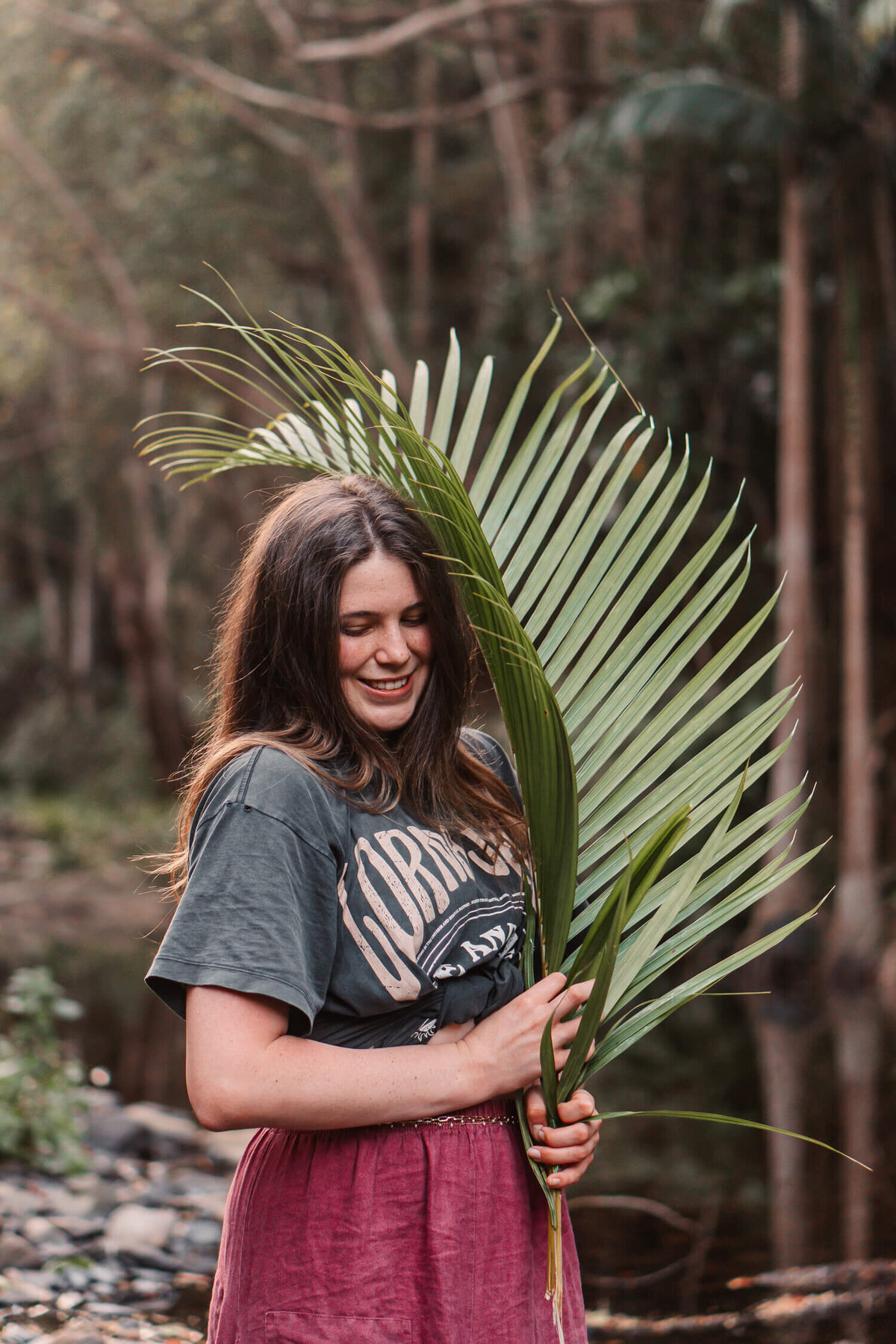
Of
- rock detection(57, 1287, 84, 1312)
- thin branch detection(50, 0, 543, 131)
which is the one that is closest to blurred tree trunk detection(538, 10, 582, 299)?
thin branch detection(50, 0, 543, 131)

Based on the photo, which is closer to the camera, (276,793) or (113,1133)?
(276,793)

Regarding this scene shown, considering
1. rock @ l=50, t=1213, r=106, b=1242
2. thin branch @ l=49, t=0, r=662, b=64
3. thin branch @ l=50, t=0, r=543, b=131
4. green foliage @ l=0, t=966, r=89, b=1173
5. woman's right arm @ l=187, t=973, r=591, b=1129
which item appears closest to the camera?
woman's right arm @ l=187, t=973, r=591, b=1129

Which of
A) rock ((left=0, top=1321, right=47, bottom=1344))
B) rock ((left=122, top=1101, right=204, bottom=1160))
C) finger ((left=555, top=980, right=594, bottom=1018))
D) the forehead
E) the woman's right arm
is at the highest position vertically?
the forehead

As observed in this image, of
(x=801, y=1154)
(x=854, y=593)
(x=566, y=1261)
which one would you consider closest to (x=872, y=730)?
(x=854, y=593)

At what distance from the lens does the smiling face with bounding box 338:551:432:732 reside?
160 centimetres

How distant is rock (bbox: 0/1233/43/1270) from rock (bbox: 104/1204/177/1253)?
0.28 meters

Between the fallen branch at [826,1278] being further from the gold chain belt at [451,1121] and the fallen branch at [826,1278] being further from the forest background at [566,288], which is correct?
the gold chain belt at [451,1121]

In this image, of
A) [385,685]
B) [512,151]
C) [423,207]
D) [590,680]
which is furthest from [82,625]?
[385,685]

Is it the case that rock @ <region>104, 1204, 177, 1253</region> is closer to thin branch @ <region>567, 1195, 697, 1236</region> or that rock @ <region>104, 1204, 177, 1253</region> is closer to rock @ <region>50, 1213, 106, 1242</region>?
rock @ <region>50, 1213, 106, 1242</region>

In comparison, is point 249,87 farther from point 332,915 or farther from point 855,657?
point 332,915

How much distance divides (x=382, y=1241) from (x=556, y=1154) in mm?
222

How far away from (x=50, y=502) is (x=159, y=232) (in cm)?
1250

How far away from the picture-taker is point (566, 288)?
41.4 feet

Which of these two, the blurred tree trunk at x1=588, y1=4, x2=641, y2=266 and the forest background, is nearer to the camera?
the forest background
